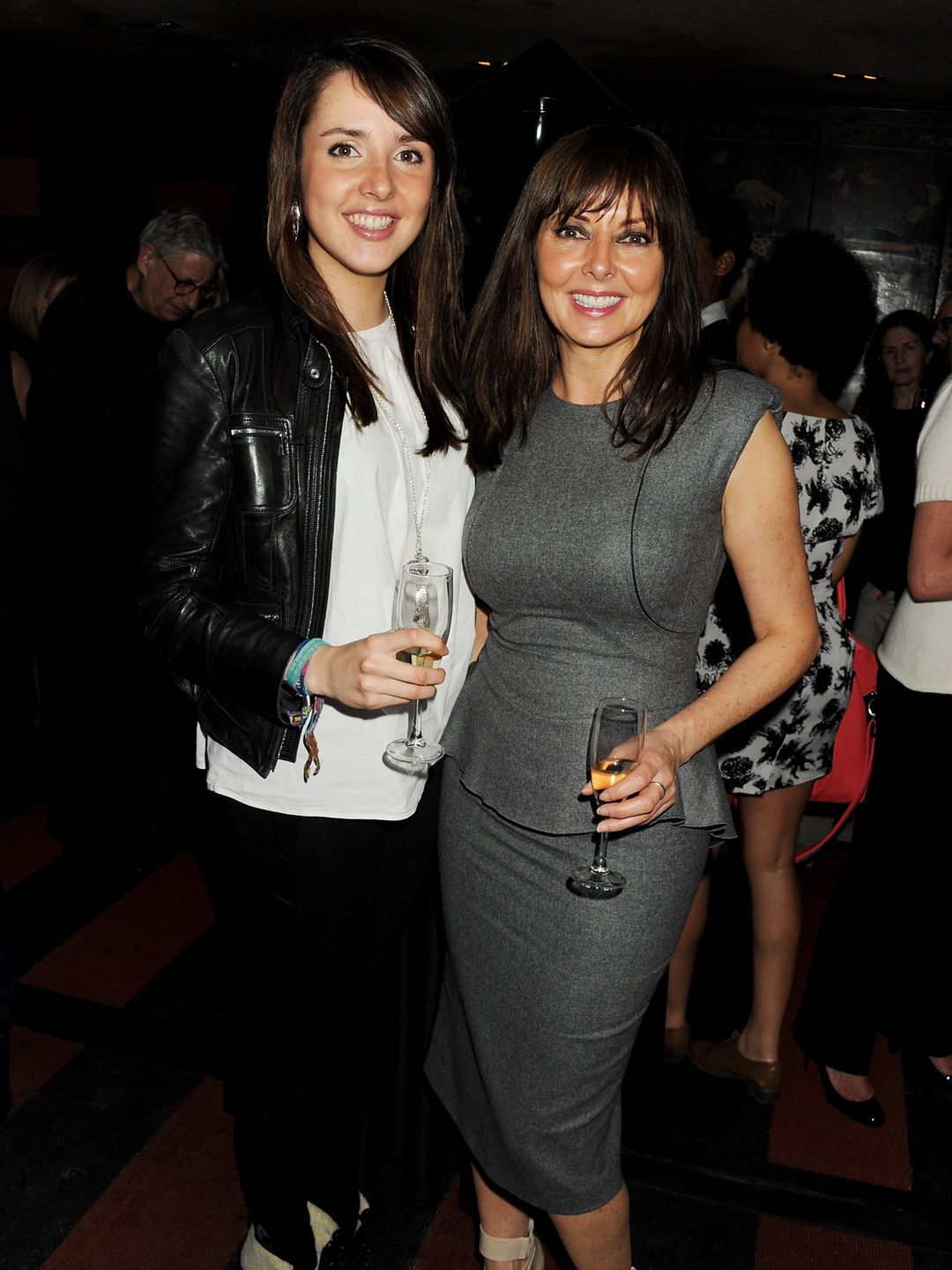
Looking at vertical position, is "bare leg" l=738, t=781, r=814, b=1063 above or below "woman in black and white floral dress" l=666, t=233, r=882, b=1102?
below

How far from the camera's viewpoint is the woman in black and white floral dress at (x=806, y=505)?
8.23 ft

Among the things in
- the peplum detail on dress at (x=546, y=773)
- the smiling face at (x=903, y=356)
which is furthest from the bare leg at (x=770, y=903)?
the smiling face at (x=903, y=356)

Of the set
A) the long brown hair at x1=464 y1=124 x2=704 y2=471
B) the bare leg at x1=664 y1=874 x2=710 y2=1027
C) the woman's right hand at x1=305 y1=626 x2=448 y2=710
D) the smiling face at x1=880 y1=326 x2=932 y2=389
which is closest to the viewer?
the woman's right hand at x1=305 y1=626 x2=448 y2=710

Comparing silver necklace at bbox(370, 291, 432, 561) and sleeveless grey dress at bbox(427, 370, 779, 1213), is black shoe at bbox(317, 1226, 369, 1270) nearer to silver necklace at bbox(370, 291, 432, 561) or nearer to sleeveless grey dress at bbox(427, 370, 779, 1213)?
sleeveless grey dress at bbox(427, 370, 779, 1213)

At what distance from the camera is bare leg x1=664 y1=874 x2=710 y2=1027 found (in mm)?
2727

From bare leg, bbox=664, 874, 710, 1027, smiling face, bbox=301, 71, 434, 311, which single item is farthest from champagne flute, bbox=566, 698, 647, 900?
bare leg, bbox=664, 874, 710, 1027

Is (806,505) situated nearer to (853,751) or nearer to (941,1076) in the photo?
(853,751)

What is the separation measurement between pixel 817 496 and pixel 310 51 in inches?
54.8

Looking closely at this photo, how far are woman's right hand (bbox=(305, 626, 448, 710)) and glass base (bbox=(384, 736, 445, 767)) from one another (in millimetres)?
138

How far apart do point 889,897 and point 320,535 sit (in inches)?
68.0

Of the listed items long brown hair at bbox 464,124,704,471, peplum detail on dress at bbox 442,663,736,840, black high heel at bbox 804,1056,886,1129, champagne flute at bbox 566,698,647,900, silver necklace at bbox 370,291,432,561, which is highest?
long brown hair at bbox 464,124,704,471

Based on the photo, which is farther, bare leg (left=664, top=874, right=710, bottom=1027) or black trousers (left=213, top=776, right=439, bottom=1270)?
bare leg (left=664, top=874, right=710, bottom=1027)

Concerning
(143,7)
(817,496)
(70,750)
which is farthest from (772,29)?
(70,750)

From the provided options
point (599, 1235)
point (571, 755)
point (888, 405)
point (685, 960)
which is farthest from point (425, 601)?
point (888, 405)
